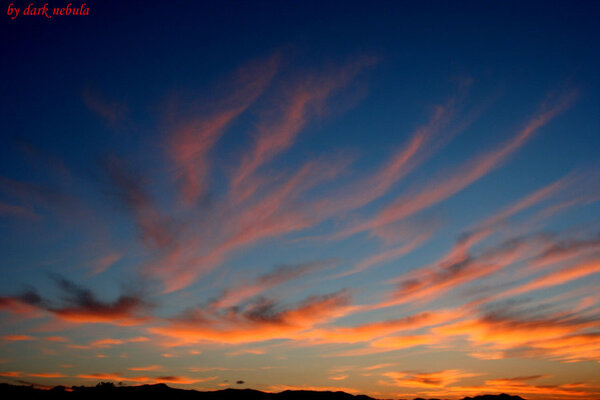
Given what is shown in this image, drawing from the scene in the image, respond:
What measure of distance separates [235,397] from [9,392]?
80.5 ft

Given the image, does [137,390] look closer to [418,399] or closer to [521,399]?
[418,399]

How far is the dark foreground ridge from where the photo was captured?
44656 mm

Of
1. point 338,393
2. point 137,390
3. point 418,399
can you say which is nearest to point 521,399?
point 418,399

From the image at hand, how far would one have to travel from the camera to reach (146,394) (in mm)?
48844

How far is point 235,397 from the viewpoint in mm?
53281

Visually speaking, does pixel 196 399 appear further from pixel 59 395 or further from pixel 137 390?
pixel 59 395

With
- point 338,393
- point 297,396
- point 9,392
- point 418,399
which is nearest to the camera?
point 9,392

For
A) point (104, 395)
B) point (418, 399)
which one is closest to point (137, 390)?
point (104, 395)

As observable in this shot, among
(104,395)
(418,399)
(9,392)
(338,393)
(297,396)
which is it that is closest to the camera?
(9,392)

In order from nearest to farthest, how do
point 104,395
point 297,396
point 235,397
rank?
1. point 104,395
2. point 235,397
3. point 297,396

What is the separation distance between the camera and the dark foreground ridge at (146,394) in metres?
44.7

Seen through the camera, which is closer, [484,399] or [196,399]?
[196,399]

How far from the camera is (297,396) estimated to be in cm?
5719

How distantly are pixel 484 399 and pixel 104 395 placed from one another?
52077mm
